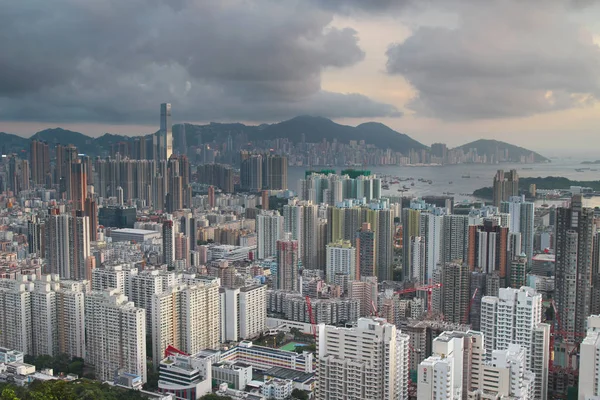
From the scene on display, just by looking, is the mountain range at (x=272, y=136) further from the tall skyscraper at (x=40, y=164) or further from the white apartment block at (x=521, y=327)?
the white apartment block at (x=521, y=327)

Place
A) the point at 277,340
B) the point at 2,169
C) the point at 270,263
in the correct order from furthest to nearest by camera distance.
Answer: the point at 2,169
the point at 270,263
the point at 277,340

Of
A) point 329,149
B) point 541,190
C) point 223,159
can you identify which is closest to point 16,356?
point 541,190

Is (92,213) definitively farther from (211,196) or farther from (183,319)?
(183,319)

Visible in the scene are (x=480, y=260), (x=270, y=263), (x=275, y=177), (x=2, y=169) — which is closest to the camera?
(x=480, y=260)

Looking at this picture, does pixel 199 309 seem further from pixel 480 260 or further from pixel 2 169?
pixel 2 169

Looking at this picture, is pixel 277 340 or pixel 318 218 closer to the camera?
pixel 277 340

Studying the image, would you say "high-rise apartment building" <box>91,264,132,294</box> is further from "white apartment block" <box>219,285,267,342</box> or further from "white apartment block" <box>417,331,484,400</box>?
"white apartment block" <box>417,331,484,400</box>

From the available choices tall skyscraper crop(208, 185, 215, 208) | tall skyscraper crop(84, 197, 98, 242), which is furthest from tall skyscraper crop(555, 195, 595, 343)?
tall skyscraper crop(208, 185, 215, 208)

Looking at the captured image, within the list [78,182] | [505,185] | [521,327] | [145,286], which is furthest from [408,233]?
[78,182]

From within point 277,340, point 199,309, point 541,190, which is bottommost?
point 277,340
